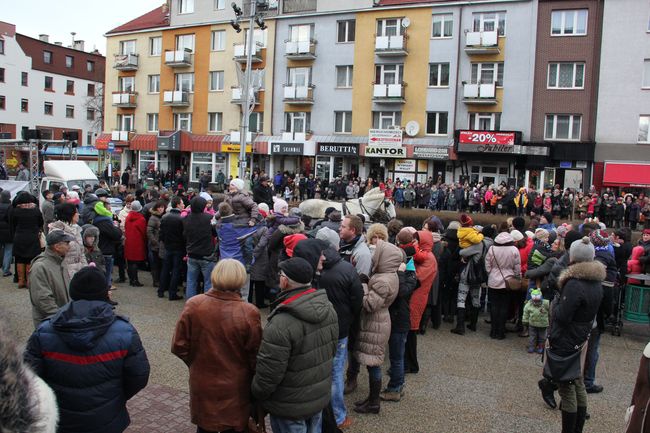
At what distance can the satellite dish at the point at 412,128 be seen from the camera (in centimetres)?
3391

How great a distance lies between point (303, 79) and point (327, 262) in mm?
34165

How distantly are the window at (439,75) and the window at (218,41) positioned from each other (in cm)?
1576

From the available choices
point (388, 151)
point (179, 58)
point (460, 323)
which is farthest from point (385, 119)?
point (460, 323)

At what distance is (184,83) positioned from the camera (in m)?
42.4

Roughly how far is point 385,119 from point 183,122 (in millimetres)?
16353

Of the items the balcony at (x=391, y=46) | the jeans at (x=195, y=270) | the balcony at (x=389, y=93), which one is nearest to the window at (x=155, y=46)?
the balcony at (x=391, y=46)

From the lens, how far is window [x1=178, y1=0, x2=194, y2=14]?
41938 millimetres

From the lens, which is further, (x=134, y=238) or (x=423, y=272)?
(x=134, y=238)

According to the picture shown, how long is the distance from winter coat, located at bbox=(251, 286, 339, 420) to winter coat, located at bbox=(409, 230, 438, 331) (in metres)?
3.20

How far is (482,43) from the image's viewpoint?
31.8 metres

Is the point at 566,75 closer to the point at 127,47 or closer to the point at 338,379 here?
the point at 338,379

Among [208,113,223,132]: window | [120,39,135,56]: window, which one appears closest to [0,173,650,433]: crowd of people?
[208,113,223,132]: window

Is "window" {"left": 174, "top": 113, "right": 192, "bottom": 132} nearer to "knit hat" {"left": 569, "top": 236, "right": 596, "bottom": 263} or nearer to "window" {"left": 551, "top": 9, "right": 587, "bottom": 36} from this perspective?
"window" {"left": 551, "top": 9, "right": 587, "bottom": 36}

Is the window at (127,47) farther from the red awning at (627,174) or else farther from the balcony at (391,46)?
the red awning at (627,174)
